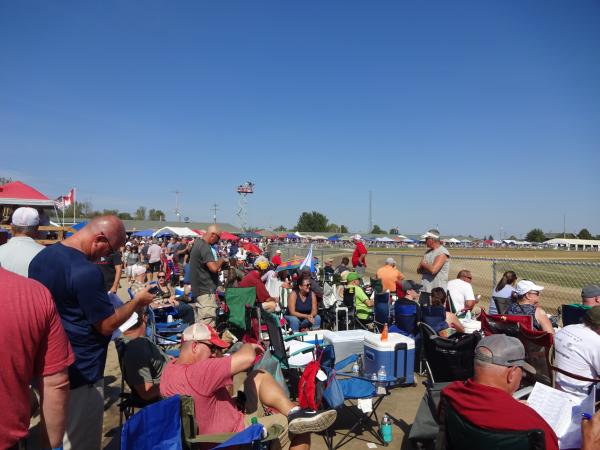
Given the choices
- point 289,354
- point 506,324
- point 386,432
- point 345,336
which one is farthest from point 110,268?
point 506,324

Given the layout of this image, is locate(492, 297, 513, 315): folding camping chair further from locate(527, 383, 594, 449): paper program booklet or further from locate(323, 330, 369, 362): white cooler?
locate(527, 383, 594, 449): paper program booklet

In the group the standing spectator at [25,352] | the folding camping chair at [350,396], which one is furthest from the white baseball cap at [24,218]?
the folding camping chair at [350,396]

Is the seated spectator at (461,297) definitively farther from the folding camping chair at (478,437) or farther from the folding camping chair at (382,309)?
the folding camping chair at (478,437)

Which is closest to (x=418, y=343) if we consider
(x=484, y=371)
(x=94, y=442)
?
(x=484, y=371)

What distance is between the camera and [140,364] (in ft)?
10.8

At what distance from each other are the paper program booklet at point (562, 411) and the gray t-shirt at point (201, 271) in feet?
14.0

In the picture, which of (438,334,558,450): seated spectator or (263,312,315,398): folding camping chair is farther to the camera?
(263,312,315,398): folding camping chair

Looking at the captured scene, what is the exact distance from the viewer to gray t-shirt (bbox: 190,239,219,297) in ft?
19.0

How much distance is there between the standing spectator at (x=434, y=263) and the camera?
624 centimetres

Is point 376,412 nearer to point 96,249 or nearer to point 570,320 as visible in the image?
point 570,320

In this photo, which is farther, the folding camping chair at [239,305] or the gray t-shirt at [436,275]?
the folding camping chair at [239,305]

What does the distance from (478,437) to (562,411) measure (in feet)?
3.27

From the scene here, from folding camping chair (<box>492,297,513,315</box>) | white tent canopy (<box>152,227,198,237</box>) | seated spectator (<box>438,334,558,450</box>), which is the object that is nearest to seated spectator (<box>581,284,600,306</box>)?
folding camping chair (<box>492,297,513,315</box>)

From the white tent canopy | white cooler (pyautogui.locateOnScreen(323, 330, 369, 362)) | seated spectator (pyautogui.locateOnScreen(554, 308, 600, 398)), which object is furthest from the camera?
the white tent canopy
